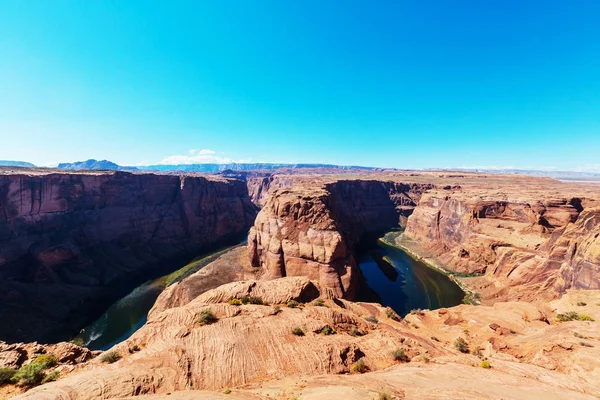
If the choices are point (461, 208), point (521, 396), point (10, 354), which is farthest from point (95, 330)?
point (461, 208)

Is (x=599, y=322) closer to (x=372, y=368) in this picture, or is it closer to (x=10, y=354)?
(x=372, y=368)

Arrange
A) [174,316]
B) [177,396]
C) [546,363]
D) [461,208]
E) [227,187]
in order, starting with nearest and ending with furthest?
[177,396] < [546,363] < [174,316] < [461,208] < [227,187]

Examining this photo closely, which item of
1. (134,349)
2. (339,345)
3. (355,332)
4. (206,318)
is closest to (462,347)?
(355,332)

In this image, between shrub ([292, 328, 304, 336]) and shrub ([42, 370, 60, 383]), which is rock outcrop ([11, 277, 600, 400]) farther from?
shrub ([42, 370, 60, 383])

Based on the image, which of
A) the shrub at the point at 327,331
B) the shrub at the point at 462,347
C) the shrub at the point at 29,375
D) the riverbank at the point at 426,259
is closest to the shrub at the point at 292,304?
the shrub at the point at 327,331

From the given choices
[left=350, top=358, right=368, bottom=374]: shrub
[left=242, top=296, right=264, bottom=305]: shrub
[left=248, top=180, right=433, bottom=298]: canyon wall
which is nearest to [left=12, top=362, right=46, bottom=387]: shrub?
[left=242, top=296, right=264, bottom=305]: shrub

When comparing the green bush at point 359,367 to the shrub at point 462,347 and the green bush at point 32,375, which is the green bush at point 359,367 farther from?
the green bush at point 32,375
